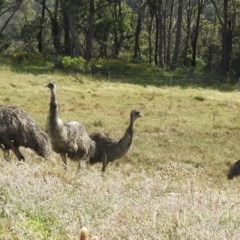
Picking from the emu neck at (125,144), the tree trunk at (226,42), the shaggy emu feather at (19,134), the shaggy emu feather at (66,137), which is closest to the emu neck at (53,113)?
the shaggy emu feather at (66,137)

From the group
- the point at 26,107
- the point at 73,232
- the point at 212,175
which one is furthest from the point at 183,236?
the point at 26,107

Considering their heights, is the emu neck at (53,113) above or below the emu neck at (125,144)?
above

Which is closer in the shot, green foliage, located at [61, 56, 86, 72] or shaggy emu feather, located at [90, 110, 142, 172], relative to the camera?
shaggy emu feather, located at [90, 110, 142, 172]

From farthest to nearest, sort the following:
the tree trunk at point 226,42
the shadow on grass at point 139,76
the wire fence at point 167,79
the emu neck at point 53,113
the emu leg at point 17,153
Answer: the tree trunk at point 226,42
the wire fence at point 167,79
the shadow on grass at point 139,76
the emu neck at point 53,113
the emu leg at point 17,153

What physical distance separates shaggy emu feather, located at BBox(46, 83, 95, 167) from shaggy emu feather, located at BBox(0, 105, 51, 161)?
0.74 m

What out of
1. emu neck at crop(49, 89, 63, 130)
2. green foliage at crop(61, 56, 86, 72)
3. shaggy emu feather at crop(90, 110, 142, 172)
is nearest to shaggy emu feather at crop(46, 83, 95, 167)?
emu neck at crop(49, 89, 63, 130)

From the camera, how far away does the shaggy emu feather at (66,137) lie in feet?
36.3

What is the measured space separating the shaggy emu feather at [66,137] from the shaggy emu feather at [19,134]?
2.43 feet

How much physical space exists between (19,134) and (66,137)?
163cm

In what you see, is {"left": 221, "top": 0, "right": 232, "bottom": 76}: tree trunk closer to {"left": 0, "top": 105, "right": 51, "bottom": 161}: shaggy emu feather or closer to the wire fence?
the wire fence

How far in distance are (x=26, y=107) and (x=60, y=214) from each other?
18.9 metres

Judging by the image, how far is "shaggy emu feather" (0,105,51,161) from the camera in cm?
996

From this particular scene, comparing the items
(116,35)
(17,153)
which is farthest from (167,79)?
(17,153)

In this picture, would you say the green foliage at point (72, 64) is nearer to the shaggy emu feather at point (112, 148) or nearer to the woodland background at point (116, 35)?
the woodland background at point (116, 35)
